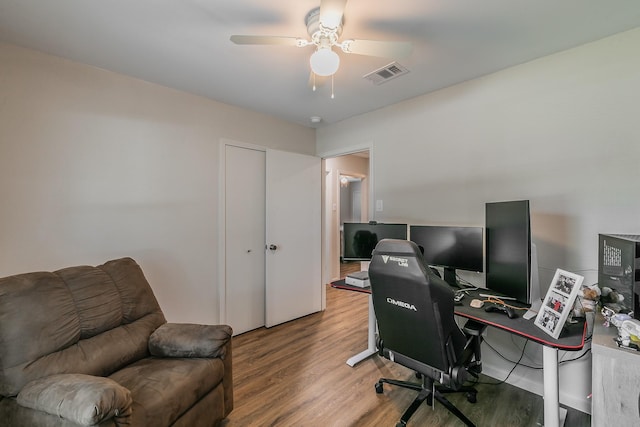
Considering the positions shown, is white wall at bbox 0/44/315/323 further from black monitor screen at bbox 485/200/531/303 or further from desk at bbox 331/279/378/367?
black monitor screen at bbox 485/200/531/303

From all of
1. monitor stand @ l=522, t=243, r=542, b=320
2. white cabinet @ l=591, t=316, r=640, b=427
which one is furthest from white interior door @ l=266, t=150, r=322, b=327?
white cabinet @ l=591, t=316, r=640, b=427

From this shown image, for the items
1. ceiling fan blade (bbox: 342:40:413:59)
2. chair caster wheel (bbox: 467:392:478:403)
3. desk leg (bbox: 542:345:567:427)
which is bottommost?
chair caster wheel (bbox: 467:392:478:403)

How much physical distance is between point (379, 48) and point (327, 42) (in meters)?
0.31

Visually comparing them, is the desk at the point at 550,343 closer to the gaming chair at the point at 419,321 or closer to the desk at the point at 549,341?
the desk at the point at 549,341

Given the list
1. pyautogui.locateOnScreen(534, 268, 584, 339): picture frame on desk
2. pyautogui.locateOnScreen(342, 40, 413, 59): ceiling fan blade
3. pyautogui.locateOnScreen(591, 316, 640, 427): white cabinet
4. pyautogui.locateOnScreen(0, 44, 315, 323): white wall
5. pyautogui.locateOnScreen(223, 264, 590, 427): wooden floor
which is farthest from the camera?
pyautogui.locateOnScreen(0, 44, 315, 323): white wall

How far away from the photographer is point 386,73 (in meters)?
2.29

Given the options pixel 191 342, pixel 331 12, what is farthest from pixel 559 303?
pixel 191 342

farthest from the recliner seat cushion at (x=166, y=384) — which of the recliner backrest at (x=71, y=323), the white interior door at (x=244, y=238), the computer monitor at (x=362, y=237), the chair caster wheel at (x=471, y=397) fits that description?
the chair caster wheel at (x=471, y=397)

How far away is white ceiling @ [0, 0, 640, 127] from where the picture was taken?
61.2 inches

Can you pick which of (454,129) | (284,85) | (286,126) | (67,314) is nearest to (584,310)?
(454,129)

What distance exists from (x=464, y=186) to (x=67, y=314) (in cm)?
301

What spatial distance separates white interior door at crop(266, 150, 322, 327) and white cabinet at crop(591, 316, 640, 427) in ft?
9.04

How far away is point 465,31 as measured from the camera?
176cm

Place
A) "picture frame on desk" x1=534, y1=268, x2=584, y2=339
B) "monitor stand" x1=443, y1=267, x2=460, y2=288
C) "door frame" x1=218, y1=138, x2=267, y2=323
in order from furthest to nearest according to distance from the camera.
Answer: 1. "door frame" x1=218, y1=138, x2=267, y2=323
2. "monitor stand" x1=443, y1=267, x2=460, y2=288
3. "picture frame on desk" x1=534, y1=268, x2=584, y2=339
